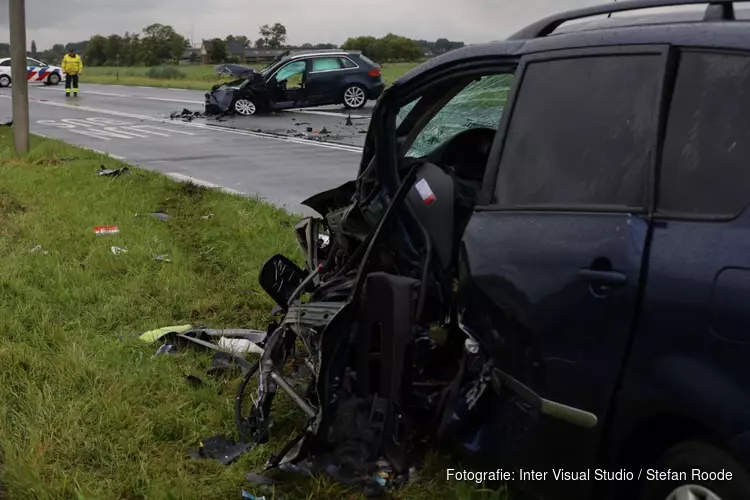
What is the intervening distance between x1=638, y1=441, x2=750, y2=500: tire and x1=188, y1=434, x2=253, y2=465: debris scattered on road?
6.04 feet

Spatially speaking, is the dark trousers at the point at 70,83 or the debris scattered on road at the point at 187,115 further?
the dark trousers at the point at 70,83

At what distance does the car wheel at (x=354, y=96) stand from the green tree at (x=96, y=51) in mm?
73560

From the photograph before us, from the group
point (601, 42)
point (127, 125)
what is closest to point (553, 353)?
point (601, 42)

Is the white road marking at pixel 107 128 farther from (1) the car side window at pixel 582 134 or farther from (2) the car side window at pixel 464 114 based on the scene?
(1) the car side window at pixel 582 134

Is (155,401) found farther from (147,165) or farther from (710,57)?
(147,165)

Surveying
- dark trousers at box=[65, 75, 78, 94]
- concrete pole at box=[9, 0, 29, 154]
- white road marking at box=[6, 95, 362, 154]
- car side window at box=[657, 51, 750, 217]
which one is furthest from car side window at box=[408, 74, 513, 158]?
dark trousers at box=[65, 75, 78, 94]

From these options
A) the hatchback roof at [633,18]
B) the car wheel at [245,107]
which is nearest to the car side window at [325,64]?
the car wheel at [245,107]

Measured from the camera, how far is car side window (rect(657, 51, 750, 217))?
211cm

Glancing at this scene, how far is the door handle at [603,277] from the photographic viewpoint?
2229 mm

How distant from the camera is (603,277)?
7.47ft

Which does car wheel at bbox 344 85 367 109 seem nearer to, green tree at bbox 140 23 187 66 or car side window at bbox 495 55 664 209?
car side window at bbox 495 55 664 209

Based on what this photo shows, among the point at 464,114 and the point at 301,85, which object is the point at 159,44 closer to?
the point at 301,85

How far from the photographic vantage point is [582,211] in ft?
8.08

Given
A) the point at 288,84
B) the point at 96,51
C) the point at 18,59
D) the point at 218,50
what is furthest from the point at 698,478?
the point at 96,51
